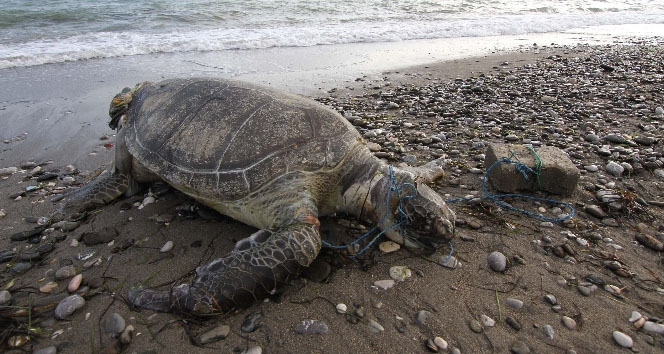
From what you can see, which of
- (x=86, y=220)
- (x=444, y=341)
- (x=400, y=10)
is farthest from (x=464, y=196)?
(x=400, y=10)

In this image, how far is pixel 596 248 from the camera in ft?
8.74

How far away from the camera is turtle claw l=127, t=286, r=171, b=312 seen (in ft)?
7.18

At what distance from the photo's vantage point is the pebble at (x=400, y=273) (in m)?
2.46

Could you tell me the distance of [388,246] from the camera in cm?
272

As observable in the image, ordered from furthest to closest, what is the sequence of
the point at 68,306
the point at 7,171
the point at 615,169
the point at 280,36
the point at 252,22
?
the point at 252,22, the point at 280,36, the point at 7,171, the point at 615,169, the point at 68,306

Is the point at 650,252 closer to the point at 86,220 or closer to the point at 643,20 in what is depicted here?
the point at 86,220

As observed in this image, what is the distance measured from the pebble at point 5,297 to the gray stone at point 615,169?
5.01 meters

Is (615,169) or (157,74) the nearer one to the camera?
(615,169)

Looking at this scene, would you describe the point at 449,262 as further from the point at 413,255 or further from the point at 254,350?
the point at 254,350

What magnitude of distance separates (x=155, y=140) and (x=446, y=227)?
8.25 feet

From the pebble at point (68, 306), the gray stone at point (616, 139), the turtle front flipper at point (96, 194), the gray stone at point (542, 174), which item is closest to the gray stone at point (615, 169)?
the gray stone at point (542, 174)

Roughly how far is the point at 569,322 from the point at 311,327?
1.48 metres

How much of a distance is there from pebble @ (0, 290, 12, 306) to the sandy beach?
0.07 feet

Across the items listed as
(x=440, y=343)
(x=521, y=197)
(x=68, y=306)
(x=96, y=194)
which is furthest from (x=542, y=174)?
(x=96, y=194)
